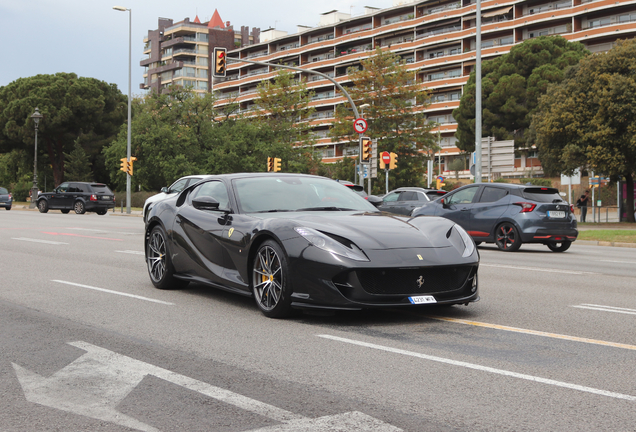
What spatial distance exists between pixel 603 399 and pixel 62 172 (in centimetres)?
7175

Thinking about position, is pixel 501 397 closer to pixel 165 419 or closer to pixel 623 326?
pixel 165 419

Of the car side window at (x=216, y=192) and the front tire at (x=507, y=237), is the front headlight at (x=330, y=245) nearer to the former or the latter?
the car side window at (x=216, y=192)

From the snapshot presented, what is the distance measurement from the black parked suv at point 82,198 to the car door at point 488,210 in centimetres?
2767

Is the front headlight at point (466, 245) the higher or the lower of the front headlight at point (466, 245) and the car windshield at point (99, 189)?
the lower

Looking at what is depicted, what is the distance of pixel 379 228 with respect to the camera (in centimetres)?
678

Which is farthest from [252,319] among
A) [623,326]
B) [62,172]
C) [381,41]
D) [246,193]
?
[381,41]

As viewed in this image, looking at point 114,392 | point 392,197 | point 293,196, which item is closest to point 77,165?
point 392,197

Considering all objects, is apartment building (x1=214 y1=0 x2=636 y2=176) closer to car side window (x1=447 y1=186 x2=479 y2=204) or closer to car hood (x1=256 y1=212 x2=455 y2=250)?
car side window (x1=447 y1=186 x2=479 y2=204)

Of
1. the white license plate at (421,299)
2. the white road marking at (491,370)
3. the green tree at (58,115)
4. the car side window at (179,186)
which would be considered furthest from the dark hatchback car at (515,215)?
the green tree at (58,115)

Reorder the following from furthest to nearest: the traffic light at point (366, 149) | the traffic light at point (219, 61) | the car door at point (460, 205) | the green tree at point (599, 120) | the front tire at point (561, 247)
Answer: the green tree at point (599, 120), the traffic light at point (366, 149), the traffic light at point (219, 61), the car door at point (460, 205), the front tire at point (561, 247)

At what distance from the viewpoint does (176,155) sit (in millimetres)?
53312

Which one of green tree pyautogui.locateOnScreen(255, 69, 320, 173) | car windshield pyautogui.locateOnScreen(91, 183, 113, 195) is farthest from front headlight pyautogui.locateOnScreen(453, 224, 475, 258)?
green tree pyautogui.locateOnScreen(255, 69, 320, 173)

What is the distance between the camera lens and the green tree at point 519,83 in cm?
6712

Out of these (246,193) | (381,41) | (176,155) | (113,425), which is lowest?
(113,425)
